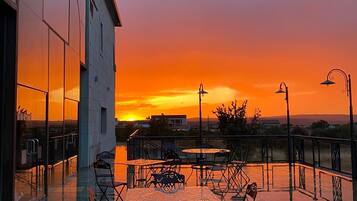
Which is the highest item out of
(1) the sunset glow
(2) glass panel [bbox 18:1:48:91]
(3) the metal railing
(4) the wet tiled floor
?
(1) the sunset glow

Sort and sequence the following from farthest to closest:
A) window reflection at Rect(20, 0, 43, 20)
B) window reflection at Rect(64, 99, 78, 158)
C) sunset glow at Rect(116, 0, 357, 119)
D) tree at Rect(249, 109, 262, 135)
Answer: tree at Rect(249, 109, 262, 135), sunset glow at Rect(116, 0, 357, 119), window reflection at Rect(64, 99, 78, 158), window reflection at Rect(20, 0, 43, 20)

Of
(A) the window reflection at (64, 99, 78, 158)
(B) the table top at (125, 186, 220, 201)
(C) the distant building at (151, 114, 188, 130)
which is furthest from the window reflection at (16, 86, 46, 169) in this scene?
(C) the distant building at (151, 114, 188, 130)

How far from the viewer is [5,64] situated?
4.38m

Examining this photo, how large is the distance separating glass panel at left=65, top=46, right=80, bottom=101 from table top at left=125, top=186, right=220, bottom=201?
4.07m

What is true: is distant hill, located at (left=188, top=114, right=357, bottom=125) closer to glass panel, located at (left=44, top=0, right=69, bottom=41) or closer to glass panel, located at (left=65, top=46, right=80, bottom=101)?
glass panel, located at (left=65, top=46, right=80, bottom=101)

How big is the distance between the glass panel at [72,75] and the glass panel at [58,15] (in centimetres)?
47

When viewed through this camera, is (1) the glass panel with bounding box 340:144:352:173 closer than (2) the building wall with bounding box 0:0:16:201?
No

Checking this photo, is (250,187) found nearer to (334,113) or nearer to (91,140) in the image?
(91,140)

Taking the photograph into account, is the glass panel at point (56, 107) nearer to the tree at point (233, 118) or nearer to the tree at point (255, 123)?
the tree at point (233, 118)

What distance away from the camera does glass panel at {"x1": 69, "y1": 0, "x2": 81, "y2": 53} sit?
26.3 feet

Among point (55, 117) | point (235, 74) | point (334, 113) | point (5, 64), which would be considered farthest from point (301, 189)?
point (334, 113)

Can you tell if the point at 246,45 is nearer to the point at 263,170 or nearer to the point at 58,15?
the point at 263,170

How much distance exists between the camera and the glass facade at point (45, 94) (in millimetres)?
4789

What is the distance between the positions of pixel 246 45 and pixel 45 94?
29.9 ft
